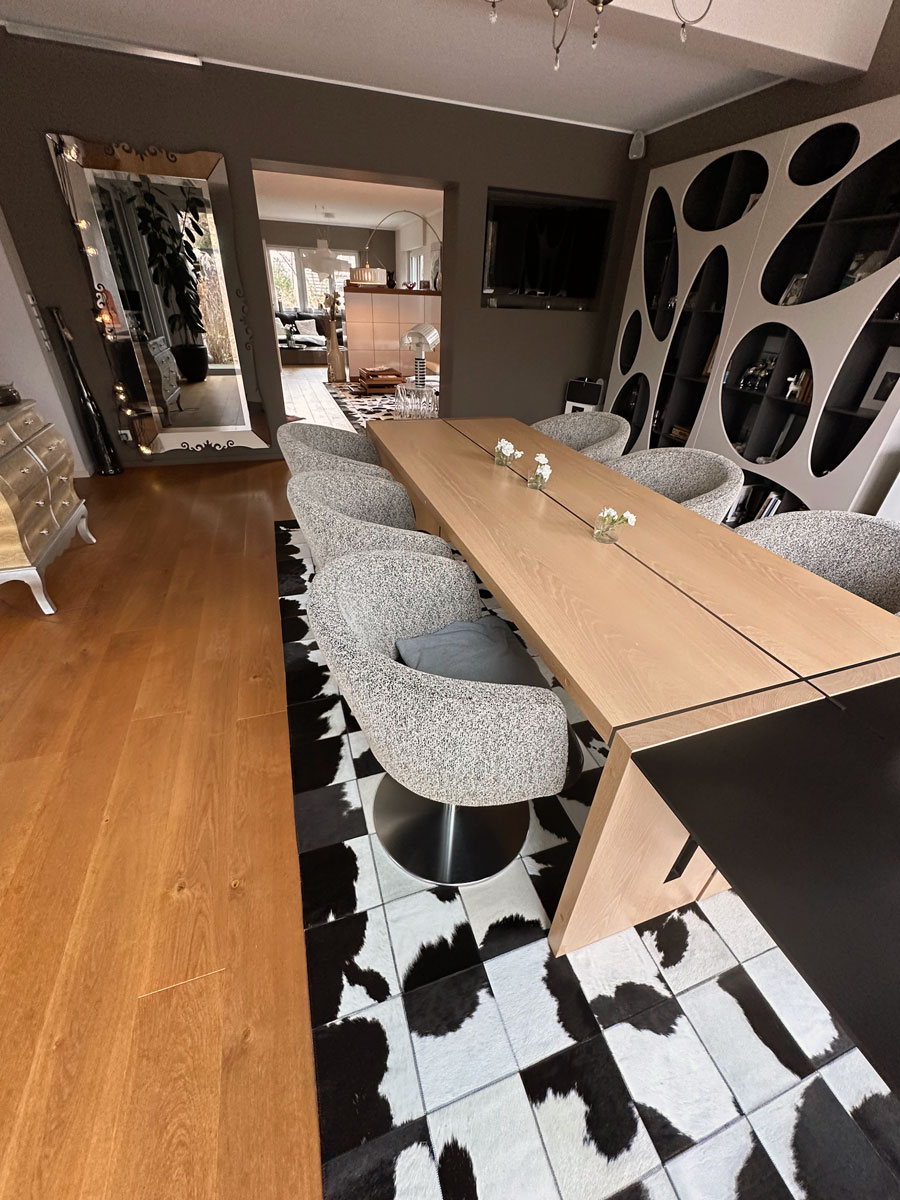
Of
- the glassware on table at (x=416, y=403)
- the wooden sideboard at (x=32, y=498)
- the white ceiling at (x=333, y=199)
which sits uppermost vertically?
the white ceiling at (x=333, y=199)

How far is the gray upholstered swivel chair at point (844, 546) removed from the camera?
1.54 meters

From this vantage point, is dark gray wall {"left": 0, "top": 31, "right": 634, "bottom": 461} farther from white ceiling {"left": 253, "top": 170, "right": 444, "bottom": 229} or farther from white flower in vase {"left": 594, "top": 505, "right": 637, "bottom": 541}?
white flower in vase {"left": 594, "top": 505, "right": 637, "bottom": 541}

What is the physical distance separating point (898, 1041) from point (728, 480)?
6.01 feet

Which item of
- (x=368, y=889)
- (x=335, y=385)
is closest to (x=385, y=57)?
(x=368, y=889)

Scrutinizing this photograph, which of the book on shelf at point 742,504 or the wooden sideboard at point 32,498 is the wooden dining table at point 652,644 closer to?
the wooden sideboard at point 32,498

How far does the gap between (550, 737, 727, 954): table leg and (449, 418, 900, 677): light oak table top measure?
434 millimetres

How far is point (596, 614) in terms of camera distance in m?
1.18

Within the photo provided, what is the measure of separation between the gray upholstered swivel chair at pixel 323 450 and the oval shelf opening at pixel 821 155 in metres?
2.83

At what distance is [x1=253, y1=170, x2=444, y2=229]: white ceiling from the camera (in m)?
6.07

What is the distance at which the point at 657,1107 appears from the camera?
3.21 feet

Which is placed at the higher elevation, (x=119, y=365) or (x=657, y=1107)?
(x=119, y=365)

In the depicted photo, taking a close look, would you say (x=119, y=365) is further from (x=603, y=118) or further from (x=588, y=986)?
(x=588, y=986)

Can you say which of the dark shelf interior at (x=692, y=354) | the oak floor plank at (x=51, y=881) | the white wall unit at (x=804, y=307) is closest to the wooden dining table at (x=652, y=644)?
the oak floor plank at (x=51, y=881)

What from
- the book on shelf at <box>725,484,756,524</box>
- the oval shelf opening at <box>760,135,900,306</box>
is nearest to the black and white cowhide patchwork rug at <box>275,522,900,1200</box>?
the book on shelf at <box>725,484,756,524</box>
